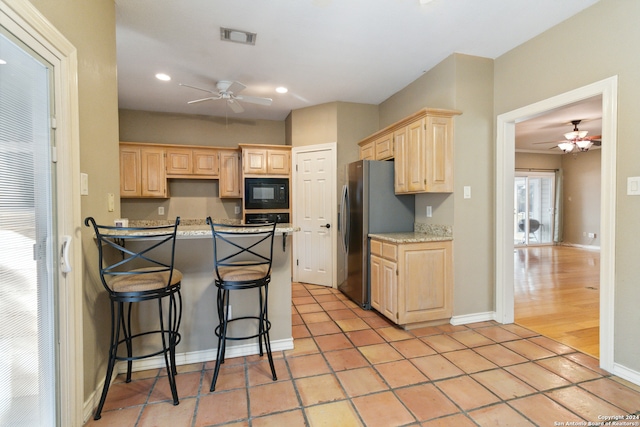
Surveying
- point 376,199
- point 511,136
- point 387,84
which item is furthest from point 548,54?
point 376,199

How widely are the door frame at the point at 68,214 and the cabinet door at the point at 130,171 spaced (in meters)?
3.20

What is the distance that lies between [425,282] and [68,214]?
2.85 meters

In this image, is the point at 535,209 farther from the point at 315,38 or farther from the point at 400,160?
the point at 315,38

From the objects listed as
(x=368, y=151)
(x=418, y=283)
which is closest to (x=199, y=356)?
(x=418, y=283)

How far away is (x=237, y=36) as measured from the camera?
8.65 feet

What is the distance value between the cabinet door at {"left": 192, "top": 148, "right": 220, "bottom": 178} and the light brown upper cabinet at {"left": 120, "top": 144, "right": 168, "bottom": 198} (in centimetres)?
48

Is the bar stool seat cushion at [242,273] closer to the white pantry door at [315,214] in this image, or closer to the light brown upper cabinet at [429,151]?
the light brown upper cabinet at [429,151]

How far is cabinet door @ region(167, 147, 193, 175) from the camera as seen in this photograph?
458cm

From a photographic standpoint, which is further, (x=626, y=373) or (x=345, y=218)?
(x=345, y=218)

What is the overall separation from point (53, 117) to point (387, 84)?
11.2 ft

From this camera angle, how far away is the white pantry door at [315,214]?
4.37 m

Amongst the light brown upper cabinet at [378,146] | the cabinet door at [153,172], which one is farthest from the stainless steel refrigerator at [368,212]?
the cabinet door at [153,172]

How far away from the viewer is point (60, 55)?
4.83 ft

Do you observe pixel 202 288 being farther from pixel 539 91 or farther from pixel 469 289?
pixel 539 91
